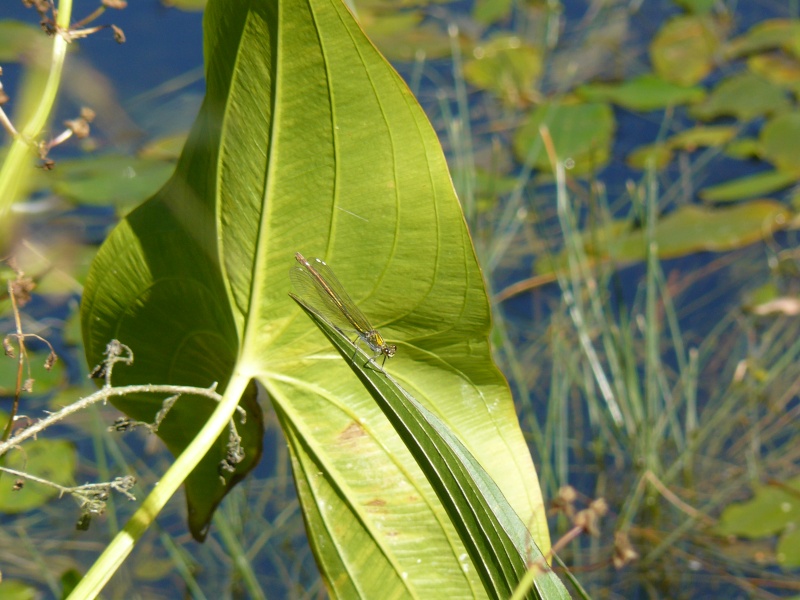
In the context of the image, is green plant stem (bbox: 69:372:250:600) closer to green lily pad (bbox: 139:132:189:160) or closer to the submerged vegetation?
the submerged vegetation

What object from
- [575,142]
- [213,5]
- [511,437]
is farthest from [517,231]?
[213,5]

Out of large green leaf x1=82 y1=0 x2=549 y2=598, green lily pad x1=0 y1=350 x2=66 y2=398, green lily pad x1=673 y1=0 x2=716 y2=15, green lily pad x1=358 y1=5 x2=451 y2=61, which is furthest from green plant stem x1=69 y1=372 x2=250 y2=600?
green lily pad x1=673 y1=0 x2=716 y2=15

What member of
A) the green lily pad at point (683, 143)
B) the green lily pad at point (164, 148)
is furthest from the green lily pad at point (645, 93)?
the green lily pad at point (164, 148)

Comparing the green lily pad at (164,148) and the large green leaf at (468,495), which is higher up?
the green lily pad at (164,148)

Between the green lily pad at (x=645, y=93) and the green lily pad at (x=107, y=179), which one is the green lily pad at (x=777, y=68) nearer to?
the green lily pad at (x=645, y=93)

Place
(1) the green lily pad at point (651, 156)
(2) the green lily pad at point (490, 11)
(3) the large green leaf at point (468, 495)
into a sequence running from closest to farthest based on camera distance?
1. (3) the large green leaf at point (468, 495)
2. (1) the green lily pad at point (651, 156)
3. (2) the green lily pad at point (490, 11)

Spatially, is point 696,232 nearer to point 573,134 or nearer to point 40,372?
point 573,134

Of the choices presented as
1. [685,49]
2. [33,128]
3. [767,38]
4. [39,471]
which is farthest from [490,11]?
[33,128]

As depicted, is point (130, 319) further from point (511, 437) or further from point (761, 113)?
point (761, 113)
